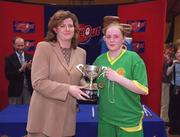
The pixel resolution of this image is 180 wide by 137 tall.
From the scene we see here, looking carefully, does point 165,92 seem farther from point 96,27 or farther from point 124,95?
point 124,95

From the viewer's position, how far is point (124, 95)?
1.94 metres

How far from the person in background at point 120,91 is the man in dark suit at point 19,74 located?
7.51 feet

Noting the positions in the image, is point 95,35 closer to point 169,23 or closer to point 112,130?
point 112,130

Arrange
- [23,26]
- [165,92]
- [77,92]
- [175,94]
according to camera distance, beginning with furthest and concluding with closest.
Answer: [23,26], [165,92], [175,94], [77,92]

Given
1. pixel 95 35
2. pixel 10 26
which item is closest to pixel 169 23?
pixel 95 35

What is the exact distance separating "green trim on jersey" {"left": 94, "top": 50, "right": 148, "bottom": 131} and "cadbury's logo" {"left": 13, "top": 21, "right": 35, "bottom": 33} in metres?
4.32

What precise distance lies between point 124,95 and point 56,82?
1.36ft

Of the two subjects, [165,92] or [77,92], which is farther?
[165,92]

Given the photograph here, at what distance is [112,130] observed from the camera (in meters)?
1.98

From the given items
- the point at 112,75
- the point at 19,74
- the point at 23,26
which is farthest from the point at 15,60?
the point at 112,75

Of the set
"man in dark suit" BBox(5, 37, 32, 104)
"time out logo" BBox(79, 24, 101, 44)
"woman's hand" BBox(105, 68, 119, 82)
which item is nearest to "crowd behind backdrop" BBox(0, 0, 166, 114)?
"time out logo" BBox(79, 24, 101, 44)

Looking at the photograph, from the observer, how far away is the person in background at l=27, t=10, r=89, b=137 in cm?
182

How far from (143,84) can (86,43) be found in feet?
14.7

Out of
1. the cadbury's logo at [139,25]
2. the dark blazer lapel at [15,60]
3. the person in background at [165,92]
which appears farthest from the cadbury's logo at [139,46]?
the dark blazer lapel at [15,60]
